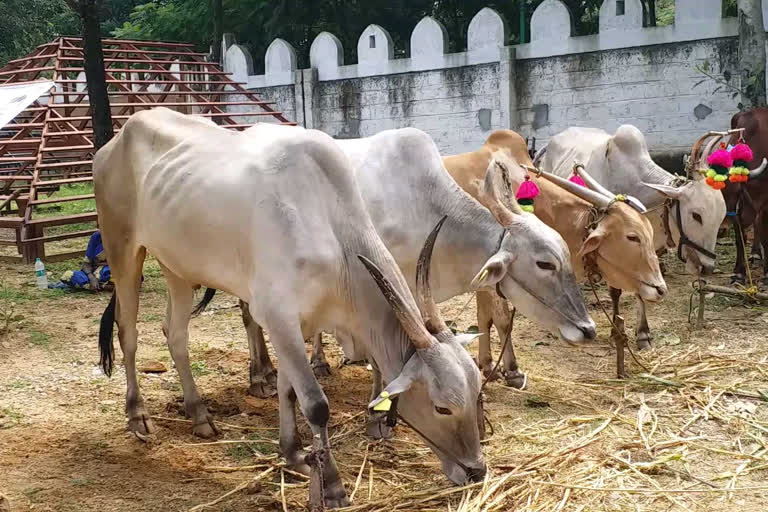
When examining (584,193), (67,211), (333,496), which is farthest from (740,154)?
(67,211)

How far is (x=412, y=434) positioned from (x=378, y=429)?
22 centimetres

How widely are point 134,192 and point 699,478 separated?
3367mm

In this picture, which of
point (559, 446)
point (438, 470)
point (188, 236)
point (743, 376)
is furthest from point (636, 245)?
point (188, 236)

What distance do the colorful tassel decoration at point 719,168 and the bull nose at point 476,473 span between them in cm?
407

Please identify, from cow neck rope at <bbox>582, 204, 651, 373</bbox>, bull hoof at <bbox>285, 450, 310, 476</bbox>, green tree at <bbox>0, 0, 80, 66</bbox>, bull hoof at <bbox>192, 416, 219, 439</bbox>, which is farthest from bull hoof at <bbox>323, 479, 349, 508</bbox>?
green tree at <bbox>0, 0, 80, 66</bbox>

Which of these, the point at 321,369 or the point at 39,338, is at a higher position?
the point at 39,338

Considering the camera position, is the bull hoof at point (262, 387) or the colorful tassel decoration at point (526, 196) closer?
the colorful tassel decoration at point (526, 196)

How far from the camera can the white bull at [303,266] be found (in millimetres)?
3314

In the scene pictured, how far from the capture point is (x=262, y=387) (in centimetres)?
522

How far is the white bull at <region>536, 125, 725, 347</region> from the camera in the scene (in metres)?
6.59

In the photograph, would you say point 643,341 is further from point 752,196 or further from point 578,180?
point 752,196

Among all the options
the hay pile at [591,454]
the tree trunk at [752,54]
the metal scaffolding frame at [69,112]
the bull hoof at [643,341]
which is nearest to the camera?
the hay pile at [591,454]

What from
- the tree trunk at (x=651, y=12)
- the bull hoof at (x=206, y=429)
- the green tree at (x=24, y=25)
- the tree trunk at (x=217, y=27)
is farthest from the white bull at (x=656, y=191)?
the green tree at (x=24, y=25)

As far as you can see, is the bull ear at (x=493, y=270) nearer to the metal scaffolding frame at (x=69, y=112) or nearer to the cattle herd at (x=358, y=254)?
the cattle herd at (x=358, y=254)
